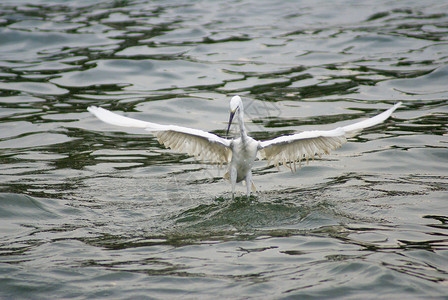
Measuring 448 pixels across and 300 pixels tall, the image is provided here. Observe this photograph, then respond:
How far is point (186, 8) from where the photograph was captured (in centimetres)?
2089

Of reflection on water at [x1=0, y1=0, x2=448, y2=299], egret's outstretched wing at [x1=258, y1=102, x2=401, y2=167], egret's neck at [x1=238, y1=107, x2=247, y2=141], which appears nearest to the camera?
reflection on water at [x1=0, y1=0, x2=448, y2=299]

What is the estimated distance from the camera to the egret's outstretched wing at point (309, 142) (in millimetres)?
7426

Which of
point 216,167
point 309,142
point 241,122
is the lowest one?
point 216,167

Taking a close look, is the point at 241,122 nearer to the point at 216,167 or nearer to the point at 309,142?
the point at 309,142

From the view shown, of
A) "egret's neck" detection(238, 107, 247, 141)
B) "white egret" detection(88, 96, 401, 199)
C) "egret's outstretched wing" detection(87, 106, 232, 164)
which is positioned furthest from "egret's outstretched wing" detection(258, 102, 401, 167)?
"egret's outstretched wing" detection(87, 106, 232, 164)

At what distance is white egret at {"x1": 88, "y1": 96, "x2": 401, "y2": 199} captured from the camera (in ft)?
24.9

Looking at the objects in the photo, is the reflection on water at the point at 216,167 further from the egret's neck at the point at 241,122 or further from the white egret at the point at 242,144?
the egret's neck at the point at 241,122

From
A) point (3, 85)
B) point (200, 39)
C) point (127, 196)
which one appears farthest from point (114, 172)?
point (200, 39)

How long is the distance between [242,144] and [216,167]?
157 centimetres

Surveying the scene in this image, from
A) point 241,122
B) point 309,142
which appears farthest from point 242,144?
point 309,142

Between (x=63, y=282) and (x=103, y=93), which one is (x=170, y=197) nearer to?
(x=63, y=282)

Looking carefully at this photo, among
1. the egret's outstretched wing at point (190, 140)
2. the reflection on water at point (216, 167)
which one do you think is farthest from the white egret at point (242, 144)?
the reflection on water at point (216, 167)

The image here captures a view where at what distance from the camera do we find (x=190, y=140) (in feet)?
26.5

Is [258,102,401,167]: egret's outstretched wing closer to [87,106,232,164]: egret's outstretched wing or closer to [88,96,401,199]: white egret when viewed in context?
[88,96,401,199]: white egret
